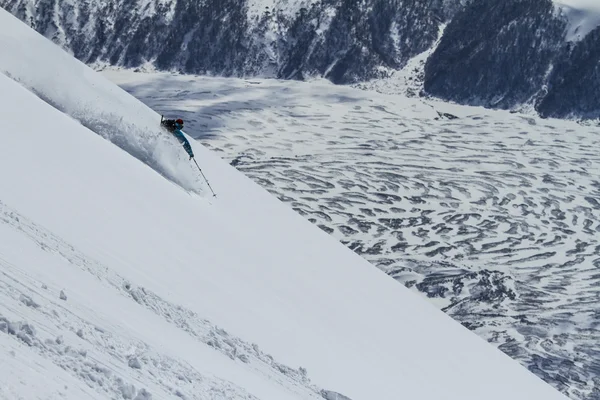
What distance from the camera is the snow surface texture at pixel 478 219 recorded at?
10719cm

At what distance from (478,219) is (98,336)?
14675cm

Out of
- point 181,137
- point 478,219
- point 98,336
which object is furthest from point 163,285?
point 478,219

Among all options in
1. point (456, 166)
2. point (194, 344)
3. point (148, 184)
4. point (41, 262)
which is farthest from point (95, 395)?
point (456, 166)

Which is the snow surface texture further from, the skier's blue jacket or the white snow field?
the skier's blue jacket

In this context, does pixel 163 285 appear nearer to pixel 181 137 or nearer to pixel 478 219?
pixel 181 137

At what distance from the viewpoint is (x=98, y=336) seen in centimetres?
1180

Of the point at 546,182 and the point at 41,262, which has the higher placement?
the point at 546,182

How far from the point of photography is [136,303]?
15023 millimetres

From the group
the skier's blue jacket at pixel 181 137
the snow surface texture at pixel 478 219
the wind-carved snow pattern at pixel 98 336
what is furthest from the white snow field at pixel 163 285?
the snow surface texture at pixel 478 219

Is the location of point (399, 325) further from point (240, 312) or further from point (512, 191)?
point (512, 191)

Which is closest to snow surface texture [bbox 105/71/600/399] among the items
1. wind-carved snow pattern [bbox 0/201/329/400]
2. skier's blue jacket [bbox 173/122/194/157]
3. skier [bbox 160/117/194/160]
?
skier's blue jacket [bbox 173/122/194/157]

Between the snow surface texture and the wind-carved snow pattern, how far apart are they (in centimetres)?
7520

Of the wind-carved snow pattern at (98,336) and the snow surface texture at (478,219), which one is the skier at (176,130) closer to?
the wind-carved snow pattern at (98,336)

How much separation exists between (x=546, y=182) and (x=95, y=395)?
16836 centimetres
